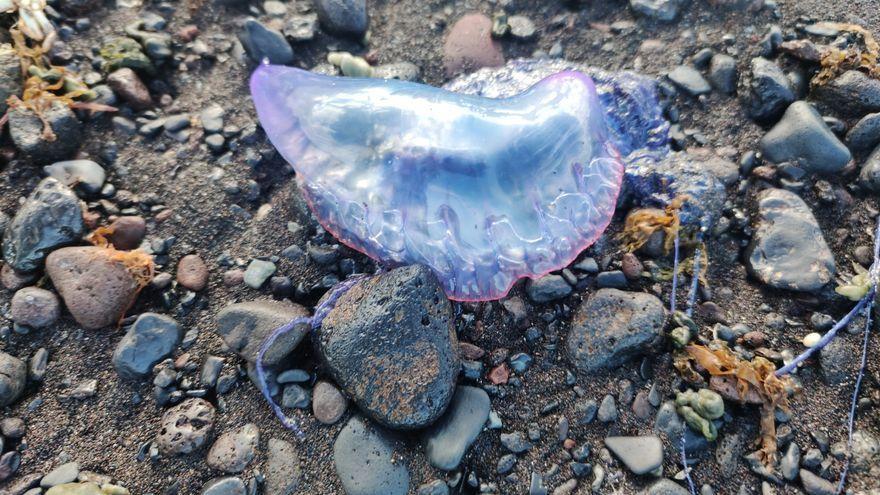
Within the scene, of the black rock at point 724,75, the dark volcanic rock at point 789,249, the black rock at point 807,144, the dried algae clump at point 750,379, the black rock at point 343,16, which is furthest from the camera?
the black rock at point 343,16

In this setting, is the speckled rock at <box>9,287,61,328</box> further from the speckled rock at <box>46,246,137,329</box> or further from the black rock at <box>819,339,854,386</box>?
the black rock at <box>819,339,854,386</box>

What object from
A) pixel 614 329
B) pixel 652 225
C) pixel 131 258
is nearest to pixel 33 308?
pixel 131 258

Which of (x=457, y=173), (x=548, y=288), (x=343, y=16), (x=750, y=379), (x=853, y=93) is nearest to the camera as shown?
(x=750, y=379)

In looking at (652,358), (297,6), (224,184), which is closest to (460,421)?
(652,358)

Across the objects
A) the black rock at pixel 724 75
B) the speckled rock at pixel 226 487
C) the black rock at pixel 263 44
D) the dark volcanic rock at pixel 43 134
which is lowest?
the speckled rock at pixel 226 487

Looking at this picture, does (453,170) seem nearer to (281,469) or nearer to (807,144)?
(281,469)

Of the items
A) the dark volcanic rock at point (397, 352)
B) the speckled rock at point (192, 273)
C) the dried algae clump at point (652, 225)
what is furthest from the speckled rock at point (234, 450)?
the dried algae clump at point (652, 225)

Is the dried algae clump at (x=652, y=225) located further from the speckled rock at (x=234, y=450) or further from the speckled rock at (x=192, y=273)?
the speckled rock at (x=192, y=273)
